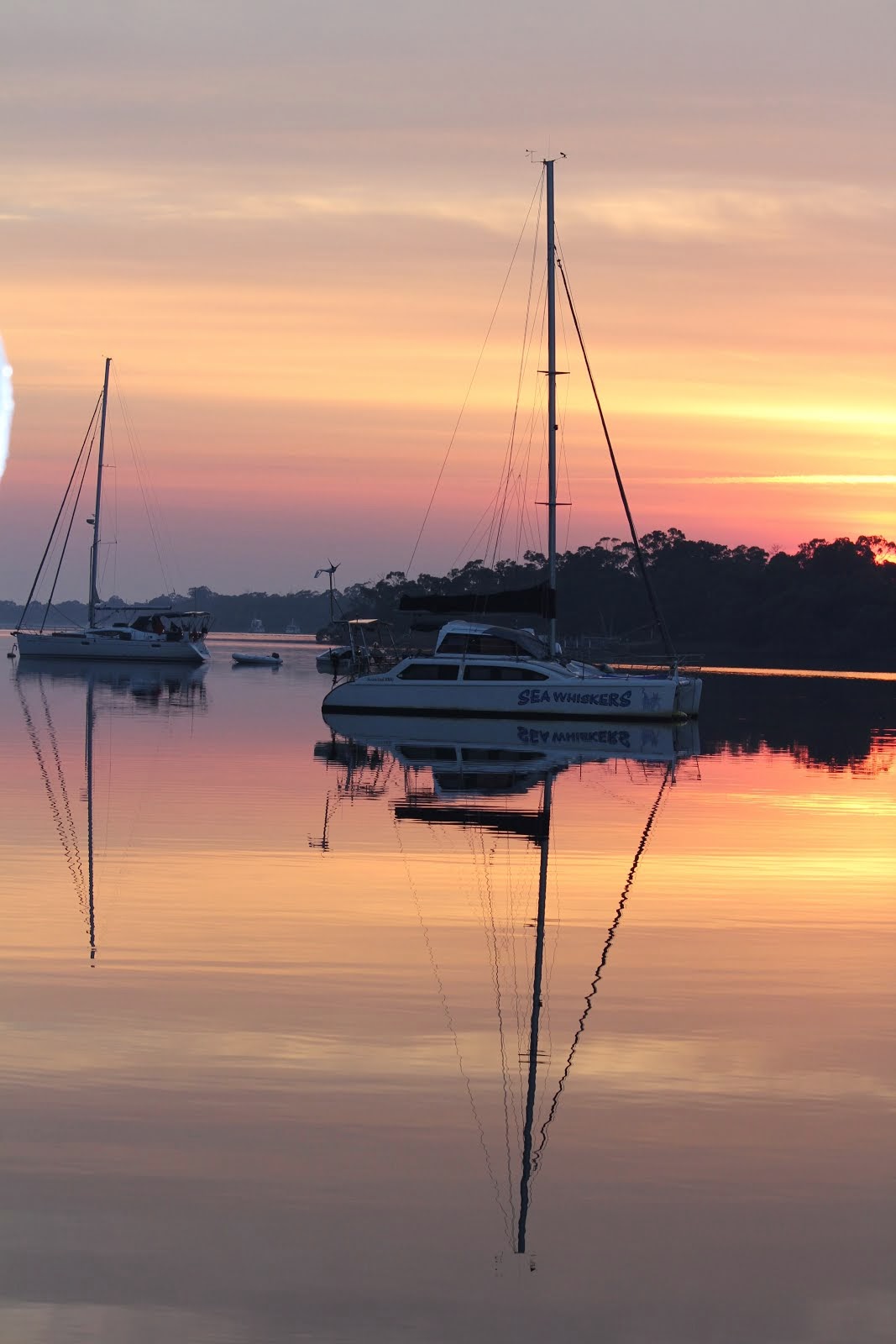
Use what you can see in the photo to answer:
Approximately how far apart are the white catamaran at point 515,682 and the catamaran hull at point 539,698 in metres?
0.02

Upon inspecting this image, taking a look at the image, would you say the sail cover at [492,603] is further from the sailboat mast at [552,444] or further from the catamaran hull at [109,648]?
the catamaran hull at [109,648]

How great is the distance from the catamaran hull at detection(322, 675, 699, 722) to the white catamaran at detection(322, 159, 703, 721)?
2cm

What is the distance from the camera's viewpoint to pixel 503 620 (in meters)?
178

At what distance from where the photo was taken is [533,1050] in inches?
462

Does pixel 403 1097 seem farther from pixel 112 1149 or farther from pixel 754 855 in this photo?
pixel 754 855

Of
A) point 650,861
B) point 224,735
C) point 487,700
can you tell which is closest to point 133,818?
point 650,861

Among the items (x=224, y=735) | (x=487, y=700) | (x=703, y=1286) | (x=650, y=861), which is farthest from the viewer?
(x=487, y=700)

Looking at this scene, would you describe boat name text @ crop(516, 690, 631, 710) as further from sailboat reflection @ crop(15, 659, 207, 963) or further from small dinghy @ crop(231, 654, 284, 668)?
small dinghy @ crop(231, 654, 284, 668)

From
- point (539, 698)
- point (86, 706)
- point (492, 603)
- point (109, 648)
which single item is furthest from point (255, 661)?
point (539, 698)

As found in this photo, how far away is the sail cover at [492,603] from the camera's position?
49.9m

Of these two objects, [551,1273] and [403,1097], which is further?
[403,1097]

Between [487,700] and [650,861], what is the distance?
27.3 meters

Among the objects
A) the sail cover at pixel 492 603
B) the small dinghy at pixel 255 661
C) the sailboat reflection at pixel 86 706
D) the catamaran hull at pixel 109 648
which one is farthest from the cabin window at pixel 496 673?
the small dinghy at pixel 255 661

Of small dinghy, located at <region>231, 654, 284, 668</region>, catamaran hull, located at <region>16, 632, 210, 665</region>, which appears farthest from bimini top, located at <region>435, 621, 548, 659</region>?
small dinghy, located at <region>231, 654, 284, 668</region>
